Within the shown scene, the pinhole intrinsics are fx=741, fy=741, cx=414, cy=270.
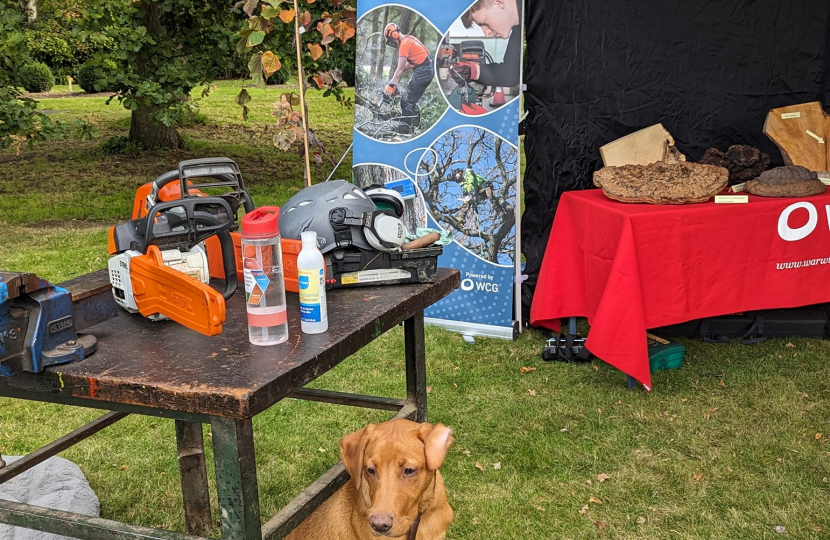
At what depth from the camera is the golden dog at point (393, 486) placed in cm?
217

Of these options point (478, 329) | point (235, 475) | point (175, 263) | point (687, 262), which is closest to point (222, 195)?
point (175, 263)

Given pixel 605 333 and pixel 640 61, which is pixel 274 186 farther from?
pixel 605 333

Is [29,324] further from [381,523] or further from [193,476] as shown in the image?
[193,476]

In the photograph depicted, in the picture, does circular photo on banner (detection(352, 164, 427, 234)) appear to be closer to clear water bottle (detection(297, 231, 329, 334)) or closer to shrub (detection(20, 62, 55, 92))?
clear water bottle (detection(297, 231, 329, 334))

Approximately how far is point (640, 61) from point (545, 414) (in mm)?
2586

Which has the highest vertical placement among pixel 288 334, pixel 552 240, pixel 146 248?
pixel 146 248

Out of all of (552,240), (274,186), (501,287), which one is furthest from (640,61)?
(274,186)

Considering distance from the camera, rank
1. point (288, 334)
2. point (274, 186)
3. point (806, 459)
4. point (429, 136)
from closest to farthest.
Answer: point (288, 334) → point (806, 459) → point (429, 136) → point (274, 186)

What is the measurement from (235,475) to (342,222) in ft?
3.21

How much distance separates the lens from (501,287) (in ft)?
17.5

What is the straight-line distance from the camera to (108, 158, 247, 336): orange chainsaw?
2.06 m

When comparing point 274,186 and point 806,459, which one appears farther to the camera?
point 274,186

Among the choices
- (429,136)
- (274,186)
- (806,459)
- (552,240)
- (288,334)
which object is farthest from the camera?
(274,186)

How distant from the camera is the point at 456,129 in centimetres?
523
